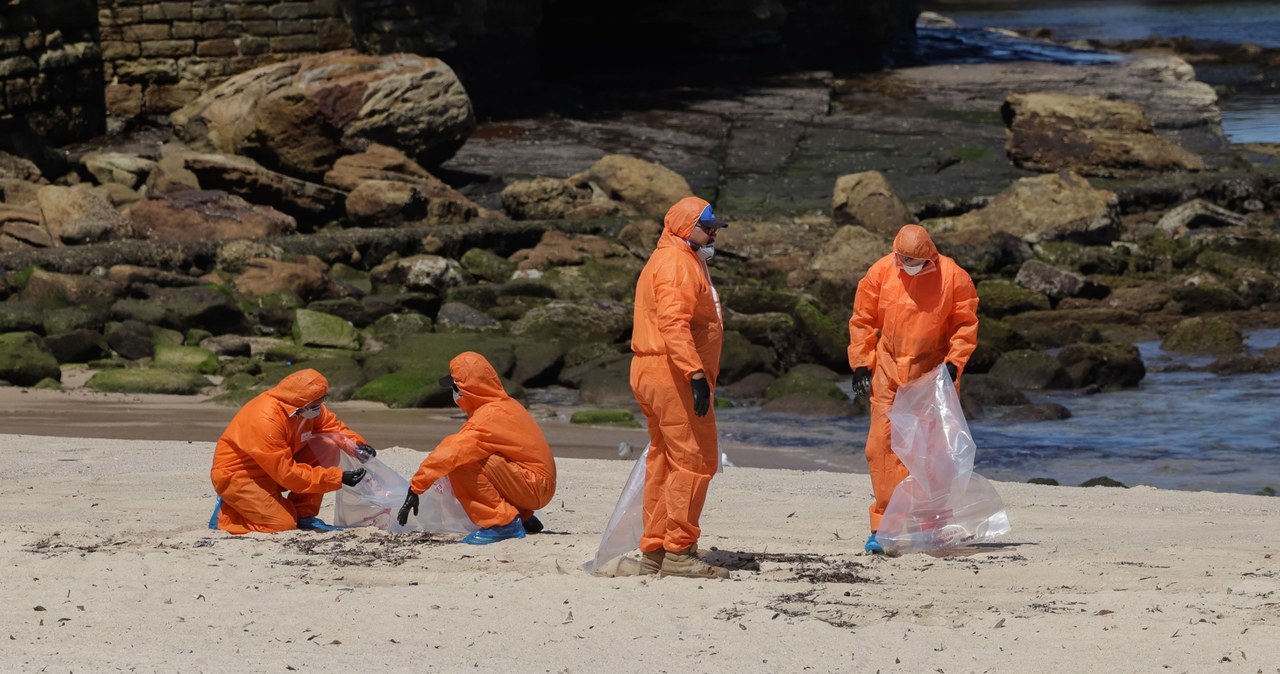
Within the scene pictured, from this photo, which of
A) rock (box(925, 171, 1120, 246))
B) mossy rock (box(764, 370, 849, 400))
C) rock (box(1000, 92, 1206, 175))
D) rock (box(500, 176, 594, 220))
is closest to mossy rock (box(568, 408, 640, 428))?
mossy rock (box(764, 370, 849, 400))

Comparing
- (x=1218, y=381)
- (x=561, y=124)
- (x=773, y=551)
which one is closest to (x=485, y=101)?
(x=561, y=124)

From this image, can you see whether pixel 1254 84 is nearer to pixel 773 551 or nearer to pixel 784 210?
pixel 784 210

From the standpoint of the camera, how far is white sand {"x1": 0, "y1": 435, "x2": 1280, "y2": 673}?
5.60 m

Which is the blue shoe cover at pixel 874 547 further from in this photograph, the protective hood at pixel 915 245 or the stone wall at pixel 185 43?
the stone wall at pixel 185 43

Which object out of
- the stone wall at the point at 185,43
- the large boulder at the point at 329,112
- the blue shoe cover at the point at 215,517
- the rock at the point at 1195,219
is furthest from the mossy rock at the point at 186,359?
the rock at the point at 1195,219

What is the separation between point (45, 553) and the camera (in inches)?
278

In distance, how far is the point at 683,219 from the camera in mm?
6883

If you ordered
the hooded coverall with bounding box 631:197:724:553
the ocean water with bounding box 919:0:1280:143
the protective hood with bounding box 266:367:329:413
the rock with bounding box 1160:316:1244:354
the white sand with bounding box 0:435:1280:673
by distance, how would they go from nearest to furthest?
1. the white sand with bounding box 0:435:1280:673
2. the hooded coverall with bounding box 631:197:724:553
3. the protective hood with bounding box 266:367:329:413
4. the rock with bounding box 1160:316:1244:354
5. the ocean water with bounding box 919:0:1280:143

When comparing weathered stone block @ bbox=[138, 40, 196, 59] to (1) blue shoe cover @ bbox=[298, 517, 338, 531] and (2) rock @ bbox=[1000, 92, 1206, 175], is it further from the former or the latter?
(1) blue shoe cover @ bbox=[298, 517, 338, 531]

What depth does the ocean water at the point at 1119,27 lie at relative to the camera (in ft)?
128

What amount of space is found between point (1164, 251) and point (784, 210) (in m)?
4.91

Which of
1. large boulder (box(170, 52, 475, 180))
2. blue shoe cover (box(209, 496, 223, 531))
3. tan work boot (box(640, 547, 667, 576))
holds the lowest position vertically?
large boulder (box(170, 52, 475, 180))

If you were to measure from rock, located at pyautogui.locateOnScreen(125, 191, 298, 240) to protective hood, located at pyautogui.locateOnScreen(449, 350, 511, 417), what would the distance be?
12.1 m

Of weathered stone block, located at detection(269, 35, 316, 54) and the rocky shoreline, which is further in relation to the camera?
weathered stone block, located at detection(269, 35, 316, 54)
